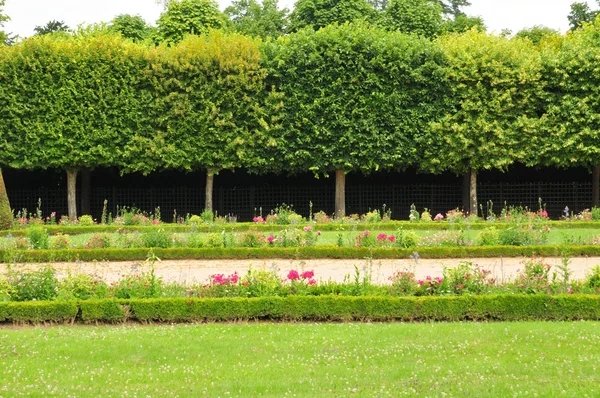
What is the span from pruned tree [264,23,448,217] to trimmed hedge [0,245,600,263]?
1028 centimetres

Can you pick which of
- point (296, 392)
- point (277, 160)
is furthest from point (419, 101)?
point (296, 392)

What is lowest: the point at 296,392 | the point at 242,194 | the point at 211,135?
the point at 296,392

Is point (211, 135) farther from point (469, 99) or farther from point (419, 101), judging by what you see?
point (469, 99)

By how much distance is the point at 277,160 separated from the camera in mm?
26156

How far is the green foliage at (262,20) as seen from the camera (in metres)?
40.7

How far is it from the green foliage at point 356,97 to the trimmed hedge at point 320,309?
16158mm

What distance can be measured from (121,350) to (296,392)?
2.27 m

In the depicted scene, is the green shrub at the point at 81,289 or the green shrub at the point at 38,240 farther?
the green shrub at the point at 38,240

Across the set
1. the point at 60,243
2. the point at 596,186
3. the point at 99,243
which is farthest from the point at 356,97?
the point at 60,243

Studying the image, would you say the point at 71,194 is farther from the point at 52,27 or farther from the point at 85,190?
the point at 52,27

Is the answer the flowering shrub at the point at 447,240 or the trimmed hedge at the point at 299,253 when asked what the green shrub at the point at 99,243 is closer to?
the trimmed hedge at the point at 299,253

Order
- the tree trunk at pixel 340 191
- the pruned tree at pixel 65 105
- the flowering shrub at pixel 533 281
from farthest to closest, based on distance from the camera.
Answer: the tree trunk at pixel 340 191 < the pruned tree at pixel 65 105 < the flowering shrub at pixel 533 281

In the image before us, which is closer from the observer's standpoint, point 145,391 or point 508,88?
point 145,391

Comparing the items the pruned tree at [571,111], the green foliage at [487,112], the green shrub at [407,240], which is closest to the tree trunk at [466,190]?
the green foliage at [487,112]
